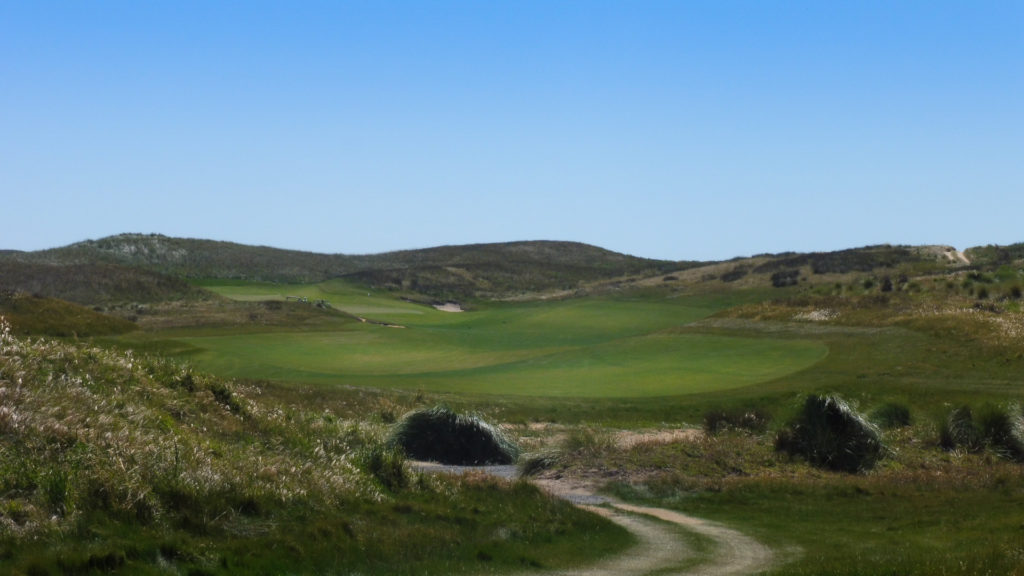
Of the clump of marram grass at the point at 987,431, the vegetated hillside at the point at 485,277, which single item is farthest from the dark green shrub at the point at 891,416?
the vegetated hillside at the point at 485,277

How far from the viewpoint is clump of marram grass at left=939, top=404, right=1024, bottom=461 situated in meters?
29.3

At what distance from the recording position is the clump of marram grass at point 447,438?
88.4ft

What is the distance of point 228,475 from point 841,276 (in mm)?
92067

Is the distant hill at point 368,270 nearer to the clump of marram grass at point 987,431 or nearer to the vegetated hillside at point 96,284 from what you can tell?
the vegetated hillside at point 96,284

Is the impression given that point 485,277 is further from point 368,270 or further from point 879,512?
point 879,512

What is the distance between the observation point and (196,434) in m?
16.3

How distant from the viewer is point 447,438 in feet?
88.9

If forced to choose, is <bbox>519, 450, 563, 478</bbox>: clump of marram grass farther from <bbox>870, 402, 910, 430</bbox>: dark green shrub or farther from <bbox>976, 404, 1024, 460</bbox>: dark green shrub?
<bbox>870, 402, 910, 430</bbox>: dark green shrub

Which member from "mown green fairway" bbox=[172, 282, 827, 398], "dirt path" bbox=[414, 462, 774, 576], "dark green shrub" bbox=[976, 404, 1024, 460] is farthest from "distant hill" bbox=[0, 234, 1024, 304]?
"dirt path" bbox=[414, 462, 774, 576]

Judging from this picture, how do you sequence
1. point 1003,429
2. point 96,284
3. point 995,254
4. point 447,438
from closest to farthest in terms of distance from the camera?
point 447,438
point 1003,429
point 96,284
point 995,254

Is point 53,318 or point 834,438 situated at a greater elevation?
point 53,318

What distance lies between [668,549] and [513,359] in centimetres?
4000

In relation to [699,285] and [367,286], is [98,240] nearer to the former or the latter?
[367,286]

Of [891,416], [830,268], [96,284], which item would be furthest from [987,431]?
[96,284]
